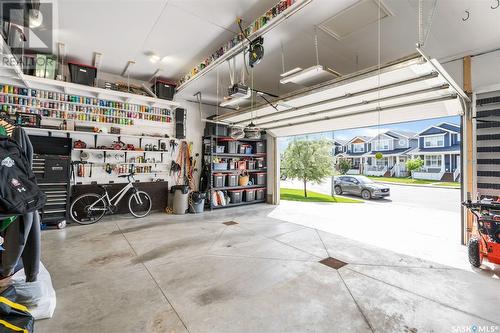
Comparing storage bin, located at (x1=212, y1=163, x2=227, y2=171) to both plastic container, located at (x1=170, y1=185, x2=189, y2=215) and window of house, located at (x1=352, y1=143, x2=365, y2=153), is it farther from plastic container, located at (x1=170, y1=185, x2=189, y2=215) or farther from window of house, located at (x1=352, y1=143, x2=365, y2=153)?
window of house, located at (x1=352, y1=143, x2=365, y2=153)

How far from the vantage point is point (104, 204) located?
5.25m

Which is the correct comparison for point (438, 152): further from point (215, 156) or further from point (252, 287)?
point (252, 287)

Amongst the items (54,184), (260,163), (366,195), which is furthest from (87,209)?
Answer: (366,195)

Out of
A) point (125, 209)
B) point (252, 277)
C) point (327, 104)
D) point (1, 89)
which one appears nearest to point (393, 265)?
point (252, 277)

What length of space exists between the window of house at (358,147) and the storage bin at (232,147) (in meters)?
15.5

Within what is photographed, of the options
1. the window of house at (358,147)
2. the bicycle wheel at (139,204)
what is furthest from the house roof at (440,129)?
the bicycle wheel at (139,204)

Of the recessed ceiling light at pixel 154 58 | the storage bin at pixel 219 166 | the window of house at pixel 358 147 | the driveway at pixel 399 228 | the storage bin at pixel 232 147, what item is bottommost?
the driveway at pixel 399 228

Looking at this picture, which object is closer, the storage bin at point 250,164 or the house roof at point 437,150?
the storage bin at point 250,164

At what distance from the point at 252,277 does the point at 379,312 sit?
Result: 1308 mm

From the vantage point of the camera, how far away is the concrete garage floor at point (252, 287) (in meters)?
1.88

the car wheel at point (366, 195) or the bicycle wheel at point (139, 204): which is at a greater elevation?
the bicycle wheel at point (139, 204)

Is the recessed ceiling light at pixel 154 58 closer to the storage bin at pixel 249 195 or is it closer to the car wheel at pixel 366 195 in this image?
the storage bin at pixel 249 195

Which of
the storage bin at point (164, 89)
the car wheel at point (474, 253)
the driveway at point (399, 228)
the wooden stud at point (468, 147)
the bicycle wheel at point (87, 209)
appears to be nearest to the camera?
the car wheel at point (474, 253)

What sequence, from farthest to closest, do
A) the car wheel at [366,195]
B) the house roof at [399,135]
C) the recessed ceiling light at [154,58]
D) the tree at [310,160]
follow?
the house roof at [399,135]
the tree at [310,160]
the car wheel at [366,195]
the recessed ceiling light at [154,58]
